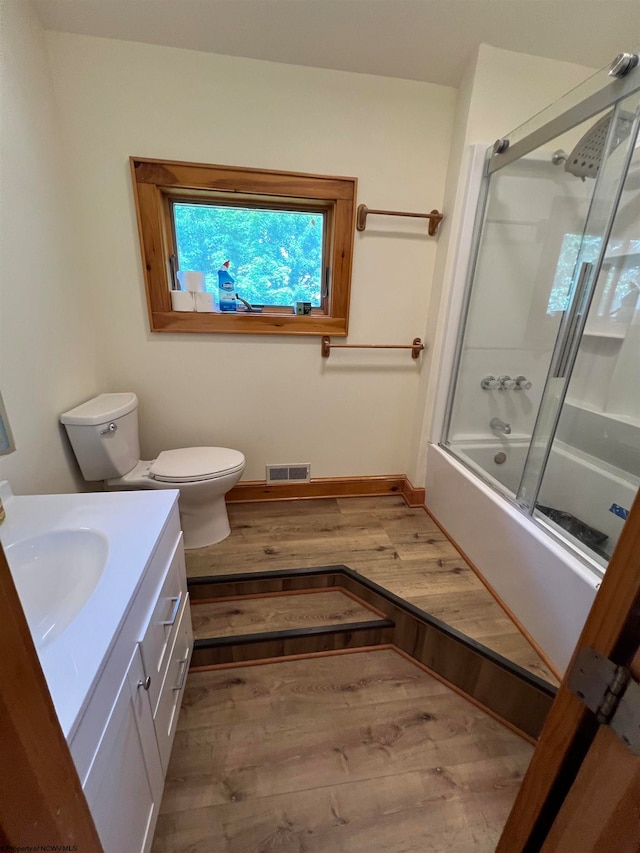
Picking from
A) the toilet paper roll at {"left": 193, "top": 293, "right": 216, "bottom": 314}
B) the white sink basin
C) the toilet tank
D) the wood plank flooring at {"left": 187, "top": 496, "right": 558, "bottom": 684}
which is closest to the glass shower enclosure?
the wood plank flooring at {"left": 187, "top": 496, "right": 558, "bottom": 684}

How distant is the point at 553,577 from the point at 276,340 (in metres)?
1.64

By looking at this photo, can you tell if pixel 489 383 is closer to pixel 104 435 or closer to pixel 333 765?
pixel 333 765

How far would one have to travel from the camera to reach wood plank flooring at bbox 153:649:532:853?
0.96m

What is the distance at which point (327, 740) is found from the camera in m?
1.16

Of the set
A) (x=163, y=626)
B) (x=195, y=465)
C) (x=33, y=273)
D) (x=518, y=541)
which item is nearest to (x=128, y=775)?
(x=163, y=626)

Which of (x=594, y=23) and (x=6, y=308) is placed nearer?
(x=6, y=308)

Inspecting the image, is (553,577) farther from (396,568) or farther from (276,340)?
(276,340)

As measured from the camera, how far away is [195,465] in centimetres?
171

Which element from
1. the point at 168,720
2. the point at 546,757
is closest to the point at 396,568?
the point at 168,720

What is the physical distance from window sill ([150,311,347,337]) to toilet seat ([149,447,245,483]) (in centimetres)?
64

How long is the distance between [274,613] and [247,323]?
142 cm

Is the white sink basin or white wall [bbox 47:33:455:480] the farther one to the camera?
white wall [bbox 47:33:455:480]

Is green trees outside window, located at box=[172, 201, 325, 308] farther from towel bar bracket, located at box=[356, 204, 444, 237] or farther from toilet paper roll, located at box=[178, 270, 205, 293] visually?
towel bar bracket, located at box=[356, 204, 444, 237]

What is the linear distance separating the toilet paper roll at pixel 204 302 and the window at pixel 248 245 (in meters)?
0.01
